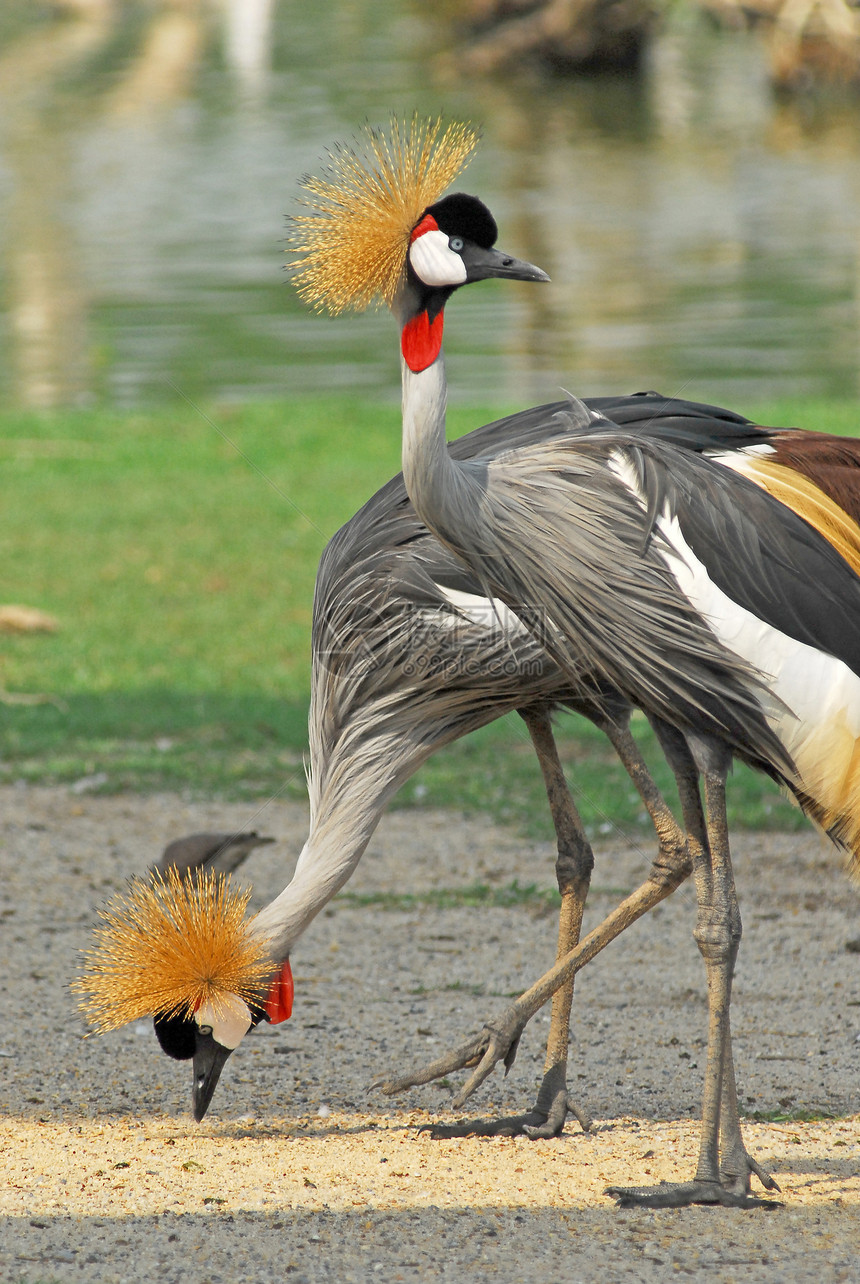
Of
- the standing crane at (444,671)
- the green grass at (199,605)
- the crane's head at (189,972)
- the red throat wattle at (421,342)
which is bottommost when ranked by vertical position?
the green grass at (199,605)

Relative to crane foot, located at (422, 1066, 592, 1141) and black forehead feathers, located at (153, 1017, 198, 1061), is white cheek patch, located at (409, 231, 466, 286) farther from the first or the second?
crane foot, located at (422, 1066, 592, 1141)

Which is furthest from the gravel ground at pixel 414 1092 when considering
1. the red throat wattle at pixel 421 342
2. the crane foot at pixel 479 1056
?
the red throat wattle at pixel 421 342

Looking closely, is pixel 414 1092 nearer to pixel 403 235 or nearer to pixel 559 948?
pixel 559 948

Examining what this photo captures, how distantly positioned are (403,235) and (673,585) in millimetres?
870

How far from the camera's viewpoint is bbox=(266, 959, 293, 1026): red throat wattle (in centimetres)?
364

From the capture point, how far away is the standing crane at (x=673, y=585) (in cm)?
307

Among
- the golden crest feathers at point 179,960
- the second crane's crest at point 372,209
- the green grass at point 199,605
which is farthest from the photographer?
the green grass at point 199,605

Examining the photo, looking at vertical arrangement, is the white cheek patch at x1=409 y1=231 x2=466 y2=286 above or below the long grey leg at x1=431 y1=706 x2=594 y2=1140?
above

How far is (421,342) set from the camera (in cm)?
288

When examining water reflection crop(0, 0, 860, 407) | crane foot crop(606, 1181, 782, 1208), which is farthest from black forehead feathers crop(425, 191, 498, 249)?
crane foot crop(606, 1181, 782, 1208)

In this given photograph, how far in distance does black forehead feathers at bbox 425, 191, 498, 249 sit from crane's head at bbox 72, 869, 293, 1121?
150cm

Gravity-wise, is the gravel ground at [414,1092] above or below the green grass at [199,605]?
above

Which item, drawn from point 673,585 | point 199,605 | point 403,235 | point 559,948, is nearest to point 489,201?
point 199,605

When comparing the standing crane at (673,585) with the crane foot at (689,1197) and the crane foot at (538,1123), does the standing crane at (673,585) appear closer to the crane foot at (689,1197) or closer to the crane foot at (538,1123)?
the crane foot at (689,1197)
